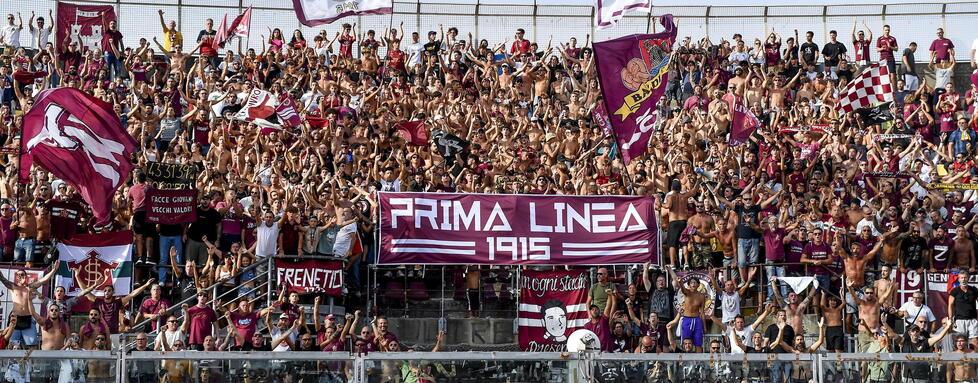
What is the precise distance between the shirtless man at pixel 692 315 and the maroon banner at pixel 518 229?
728 millimetres

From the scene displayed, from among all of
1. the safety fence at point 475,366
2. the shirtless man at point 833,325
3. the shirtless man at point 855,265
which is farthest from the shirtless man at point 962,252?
the safety fence at point 475,366

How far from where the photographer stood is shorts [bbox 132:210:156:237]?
25375 millimetres

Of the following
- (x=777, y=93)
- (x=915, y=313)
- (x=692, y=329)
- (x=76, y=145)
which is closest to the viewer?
(x=76, y=145)

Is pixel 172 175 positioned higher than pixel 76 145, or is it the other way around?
pixel 76 145

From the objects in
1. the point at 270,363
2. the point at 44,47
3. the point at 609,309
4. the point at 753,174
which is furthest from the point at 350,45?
the point at 270,363

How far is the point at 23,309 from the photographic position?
23.2 m

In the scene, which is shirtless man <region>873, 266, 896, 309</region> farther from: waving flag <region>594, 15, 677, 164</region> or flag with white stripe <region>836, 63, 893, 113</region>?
flag with white stripe <region>836, 63, 893, 113</region>

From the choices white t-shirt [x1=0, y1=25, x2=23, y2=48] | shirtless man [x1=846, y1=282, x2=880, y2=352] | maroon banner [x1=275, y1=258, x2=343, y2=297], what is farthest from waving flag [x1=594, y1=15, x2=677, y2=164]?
white t-shirt [x1=0, y1=25, x2=23, y2=48]

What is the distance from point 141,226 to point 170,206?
553 millimetres

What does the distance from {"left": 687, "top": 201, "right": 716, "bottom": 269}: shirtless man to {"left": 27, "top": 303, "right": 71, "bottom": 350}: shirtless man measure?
8990 millimetres

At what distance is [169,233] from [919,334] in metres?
10.3

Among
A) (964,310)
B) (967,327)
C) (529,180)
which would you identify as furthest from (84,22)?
(967,327)

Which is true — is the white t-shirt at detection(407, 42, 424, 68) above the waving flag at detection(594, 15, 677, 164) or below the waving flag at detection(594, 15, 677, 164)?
above

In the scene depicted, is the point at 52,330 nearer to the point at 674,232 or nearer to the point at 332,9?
the point at 674,232
